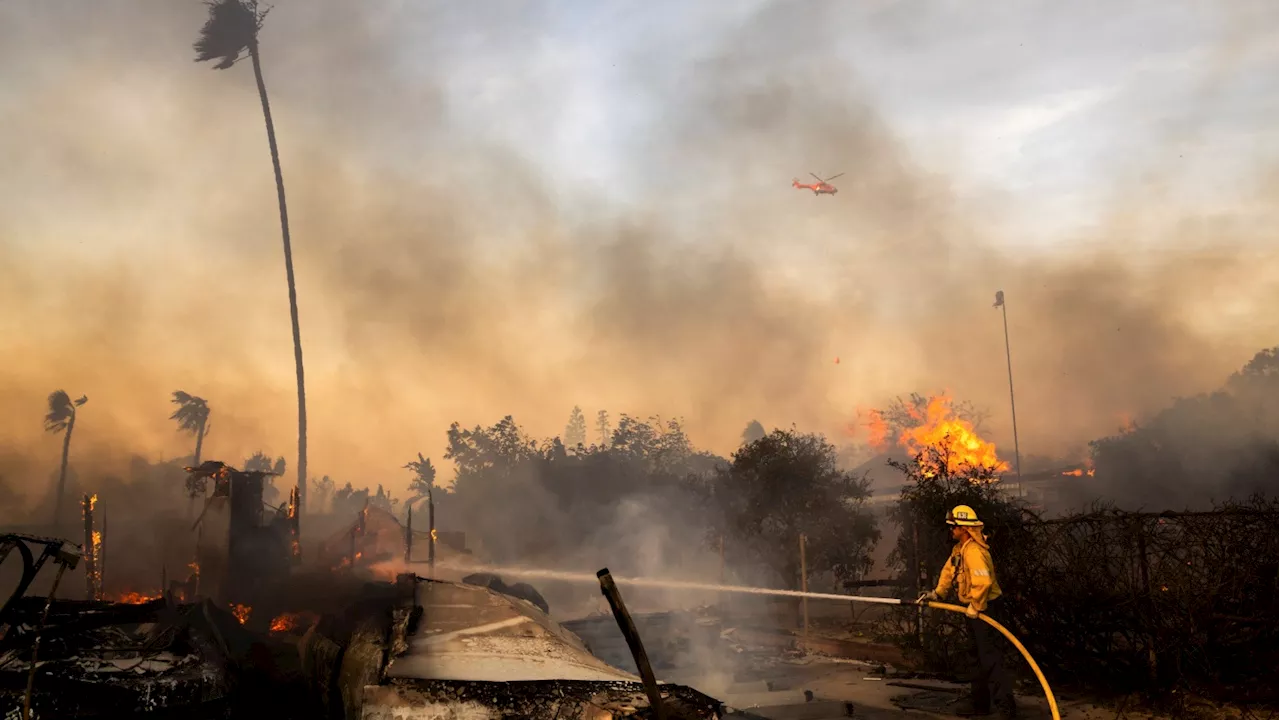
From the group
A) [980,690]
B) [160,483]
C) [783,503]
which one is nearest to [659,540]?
Result: [783,503]

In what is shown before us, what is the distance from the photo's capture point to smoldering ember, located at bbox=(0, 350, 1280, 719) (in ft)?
20.0

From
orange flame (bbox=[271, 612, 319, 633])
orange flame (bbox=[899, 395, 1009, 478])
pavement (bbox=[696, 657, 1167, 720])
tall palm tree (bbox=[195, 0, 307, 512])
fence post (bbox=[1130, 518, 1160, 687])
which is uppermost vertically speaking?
tall palm tree (bbox=[195, 0, 307, 512])

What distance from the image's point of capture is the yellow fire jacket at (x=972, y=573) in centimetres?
790

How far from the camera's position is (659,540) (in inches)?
1331

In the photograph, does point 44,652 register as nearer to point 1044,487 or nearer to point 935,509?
point 935,509

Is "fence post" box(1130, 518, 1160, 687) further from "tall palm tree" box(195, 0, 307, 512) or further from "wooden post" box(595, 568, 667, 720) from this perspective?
"tall palm tree" box(195, 0, 307, 512)

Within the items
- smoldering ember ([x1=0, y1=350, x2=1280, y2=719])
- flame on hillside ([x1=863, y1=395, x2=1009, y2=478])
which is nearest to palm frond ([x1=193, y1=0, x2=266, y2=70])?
smoldering ember ([x1=0, y1=350, x2=1280, y2=719])

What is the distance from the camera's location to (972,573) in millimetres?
7957

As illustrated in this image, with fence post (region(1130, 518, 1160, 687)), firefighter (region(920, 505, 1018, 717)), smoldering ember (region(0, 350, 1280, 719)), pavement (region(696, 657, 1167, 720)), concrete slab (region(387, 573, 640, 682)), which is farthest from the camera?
pavement (region(696, 657, 1167, 720))

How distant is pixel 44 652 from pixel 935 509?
13275 mm

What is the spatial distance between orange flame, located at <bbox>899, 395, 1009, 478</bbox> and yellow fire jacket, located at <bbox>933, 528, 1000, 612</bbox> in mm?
6672

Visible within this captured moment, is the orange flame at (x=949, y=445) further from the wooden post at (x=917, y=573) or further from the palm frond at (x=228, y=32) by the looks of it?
the palm frond at (x=228, y=32)

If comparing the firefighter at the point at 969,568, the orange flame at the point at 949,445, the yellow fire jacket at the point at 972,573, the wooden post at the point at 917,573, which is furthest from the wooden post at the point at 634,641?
the orange flame at the point at 949,445

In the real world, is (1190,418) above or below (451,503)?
above
